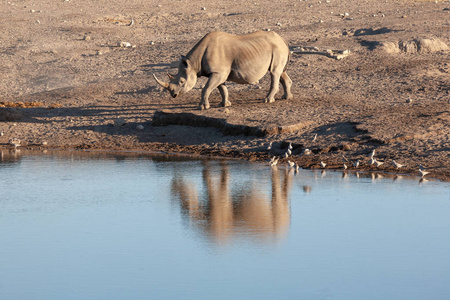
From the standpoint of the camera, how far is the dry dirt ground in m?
13.0

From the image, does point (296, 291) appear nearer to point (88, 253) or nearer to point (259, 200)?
point (88, 253)

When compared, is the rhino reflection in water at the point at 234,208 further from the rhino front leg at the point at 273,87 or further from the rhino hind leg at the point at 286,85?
the rhino hind leg at the point at 286,85

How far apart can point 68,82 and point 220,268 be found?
1399 centimetres

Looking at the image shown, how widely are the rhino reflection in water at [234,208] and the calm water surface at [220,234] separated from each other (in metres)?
0.02

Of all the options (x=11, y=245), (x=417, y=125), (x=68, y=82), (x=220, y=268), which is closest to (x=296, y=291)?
(x=220, y=268)

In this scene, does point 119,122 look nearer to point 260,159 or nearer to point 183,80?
point 183,80

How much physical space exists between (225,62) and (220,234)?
7.66 metres

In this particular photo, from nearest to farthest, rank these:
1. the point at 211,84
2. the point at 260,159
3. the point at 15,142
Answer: the point at 260,159, the point at 15,142, the point at 211,84

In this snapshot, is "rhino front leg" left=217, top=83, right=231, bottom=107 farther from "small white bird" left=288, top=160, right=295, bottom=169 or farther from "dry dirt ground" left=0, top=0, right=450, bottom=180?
"small white bird" left=288, top=160, right=295, bottom=169

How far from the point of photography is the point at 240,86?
17.6 metres

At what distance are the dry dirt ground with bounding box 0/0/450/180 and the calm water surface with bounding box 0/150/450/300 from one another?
1679 millimetres

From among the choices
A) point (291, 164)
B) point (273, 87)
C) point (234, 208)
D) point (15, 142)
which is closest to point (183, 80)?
point (273, 87)

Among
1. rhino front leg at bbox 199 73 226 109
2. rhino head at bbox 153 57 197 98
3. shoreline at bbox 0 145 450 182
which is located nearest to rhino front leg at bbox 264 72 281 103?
rhino front leg at bbox 199 73 226 109

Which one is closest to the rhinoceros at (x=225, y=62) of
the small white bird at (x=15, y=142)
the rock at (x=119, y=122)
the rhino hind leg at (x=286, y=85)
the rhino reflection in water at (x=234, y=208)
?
the rhino hind leg at (x=286, y=85)
